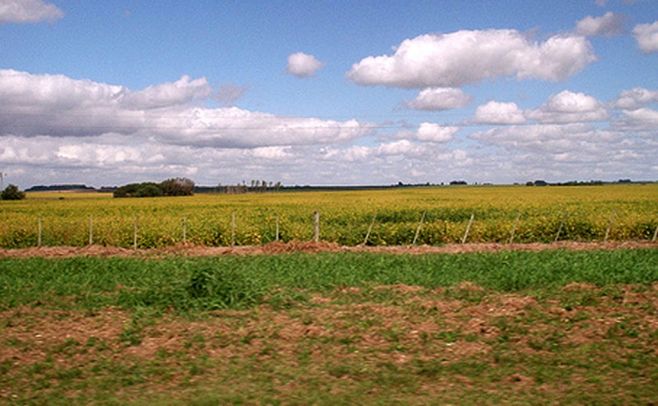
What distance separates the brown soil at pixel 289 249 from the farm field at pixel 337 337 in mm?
7689

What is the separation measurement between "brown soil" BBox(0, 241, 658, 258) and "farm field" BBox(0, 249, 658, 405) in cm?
769

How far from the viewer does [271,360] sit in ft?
→ 30.3

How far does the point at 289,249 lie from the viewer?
24906mm

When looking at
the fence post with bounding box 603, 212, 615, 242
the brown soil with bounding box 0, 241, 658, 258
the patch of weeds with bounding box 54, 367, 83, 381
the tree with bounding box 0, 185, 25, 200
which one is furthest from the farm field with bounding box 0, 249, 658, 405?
the tree with bounding box 0, 185, 25, 200

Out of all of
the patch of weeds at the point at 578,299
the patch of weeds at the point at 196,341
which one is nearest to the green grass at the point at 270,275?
the patch of weeds at the point at 578,299

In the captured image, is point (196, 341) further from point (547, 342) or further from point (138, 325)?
point (547, 342)

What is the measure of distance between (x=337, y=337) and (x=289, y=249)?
1467cm

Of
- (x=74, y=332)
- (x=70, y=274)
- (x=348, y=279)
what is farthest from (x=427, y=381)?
(x=70, y=274)

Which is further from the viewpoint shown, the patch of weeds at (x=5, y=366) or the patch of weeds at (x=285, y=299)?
the patch of weeds at (x=285, y=299)

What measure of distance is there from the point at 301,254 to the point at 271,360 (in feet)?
45.7

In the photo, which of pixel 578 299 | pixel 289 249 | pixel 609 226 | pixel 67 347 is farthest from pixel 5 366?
pixel 609 226

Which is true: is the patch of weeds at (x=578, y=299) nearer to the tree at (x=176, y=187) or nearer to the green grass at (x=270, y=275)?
the green grass at (x=270, y=275)

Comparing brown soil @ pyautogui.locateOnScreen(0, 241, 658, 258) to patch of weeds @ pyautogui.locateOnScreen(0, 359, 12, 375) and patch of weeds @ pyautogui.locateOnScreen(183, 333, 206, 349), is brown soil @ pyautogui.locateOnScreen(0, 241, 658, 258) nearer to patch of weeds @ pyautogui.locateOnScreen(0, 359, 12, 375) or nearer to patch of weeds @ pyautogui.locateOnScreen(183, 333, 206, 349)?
patch of weeds @ pyautogui.locateOnScreen(183, 333, 206, 349)

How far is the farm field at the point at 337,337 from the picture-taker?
7895 millimetres
